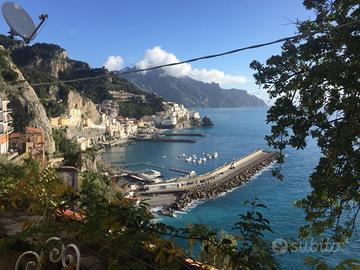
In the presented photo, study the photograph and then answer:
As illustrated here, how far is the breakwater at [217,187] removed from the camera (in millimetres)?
31417

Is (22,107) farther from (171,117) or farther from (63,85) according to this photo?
(171,117)

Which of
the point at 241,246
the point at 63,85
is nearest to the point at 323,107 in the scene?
the point at 241,246

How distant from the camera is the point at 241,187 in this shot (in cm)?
3722

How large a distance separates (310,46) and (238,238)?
7.63 feet

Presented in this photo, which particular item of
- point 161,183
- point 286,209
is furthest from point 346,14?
point 161,183

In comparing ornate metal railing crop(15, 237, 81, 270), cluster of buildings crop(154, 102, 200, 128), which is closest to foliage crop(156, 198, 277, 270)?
ornate metal railing crop(15, 237, 81, 270)

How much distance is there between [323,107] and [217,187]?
32.9m

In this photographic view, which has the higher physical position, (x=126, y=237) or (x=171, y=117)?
(x=171, y=117)

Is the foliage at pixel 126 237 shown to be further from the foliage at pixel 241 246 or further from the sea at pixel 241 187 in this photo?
the sea at pixel 241 187

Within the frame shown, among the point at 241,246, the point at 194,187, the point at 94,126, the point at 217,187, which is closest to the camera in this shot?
the point at 241,246

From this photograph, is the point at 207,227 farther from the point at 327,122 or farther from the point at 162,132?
the point at 162,132

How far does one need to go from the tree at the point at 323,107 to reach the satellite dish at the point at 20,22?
2.12 meters

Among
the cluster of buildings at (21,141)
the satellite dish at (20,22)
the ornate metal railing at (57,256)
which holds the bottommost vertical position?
the cluster of buildings at (21,141)

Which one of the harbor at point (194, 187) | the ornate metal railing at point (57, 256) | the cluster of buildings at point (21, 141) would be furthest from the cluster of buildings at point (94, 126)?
the ornate metal railing at point (57, 256)
